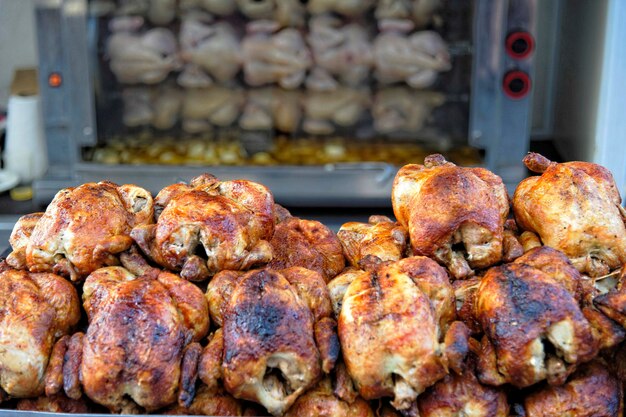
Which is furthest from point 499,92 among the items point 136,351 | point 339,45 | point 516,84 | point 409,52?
point 136,351

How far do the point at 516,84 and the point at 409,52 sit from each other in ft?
1.57

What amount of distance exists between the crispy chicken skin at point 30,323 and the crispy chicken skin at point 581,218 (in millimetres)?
867

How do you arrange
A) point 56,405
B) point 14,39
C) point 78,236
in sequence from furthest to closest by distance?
point 14,39, point 78,236, point 56,405

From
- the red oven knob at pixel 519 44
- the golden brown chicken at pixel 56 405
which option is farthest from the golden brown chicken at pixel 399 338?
the red oven knob at pixel 519 44

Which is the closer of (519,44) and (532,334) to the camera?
(532,334)

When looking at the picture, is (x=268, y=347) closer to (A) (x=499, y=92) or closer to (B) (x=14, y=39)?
(A) (x=499, y=92)

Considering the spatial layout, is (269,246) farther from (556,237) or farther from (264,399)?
(556,237)

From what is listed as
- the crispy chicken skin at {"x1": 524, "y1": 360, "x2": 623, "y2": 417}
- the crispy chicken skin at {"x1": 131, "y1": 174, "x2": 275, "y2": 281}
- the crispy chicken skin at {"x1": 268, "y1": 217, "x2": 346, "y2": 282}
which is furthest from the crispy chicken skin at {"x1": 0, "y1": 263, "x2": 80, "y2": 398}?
the crispy chicken skin at {"x1": 524, "y1": 360, "x2": 623, "y2": 417}

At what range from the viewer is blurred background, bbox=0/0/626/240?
3.23 metres

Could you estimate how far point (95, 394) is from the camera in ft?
3.88

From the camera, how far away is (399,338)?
115 cm

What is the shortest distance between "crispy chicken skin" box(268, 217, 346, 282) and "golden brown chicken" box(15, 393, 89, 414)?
16.5 inches

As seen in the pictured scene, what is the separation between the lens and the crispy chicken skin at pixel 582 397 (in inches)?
47.1

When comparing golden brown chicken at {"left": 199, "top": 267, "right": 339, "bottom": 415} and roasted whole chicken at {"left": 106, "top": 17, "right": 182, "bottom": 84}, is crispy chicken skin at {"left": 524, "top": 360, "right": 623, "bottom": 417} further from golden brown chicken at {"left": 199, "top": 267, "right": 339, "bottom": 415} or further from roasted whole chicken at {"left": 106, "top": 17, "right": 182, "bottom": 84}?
roasted whole chicken at {"left": 106, "top": 17, "right": 182, "bottom": 84}
